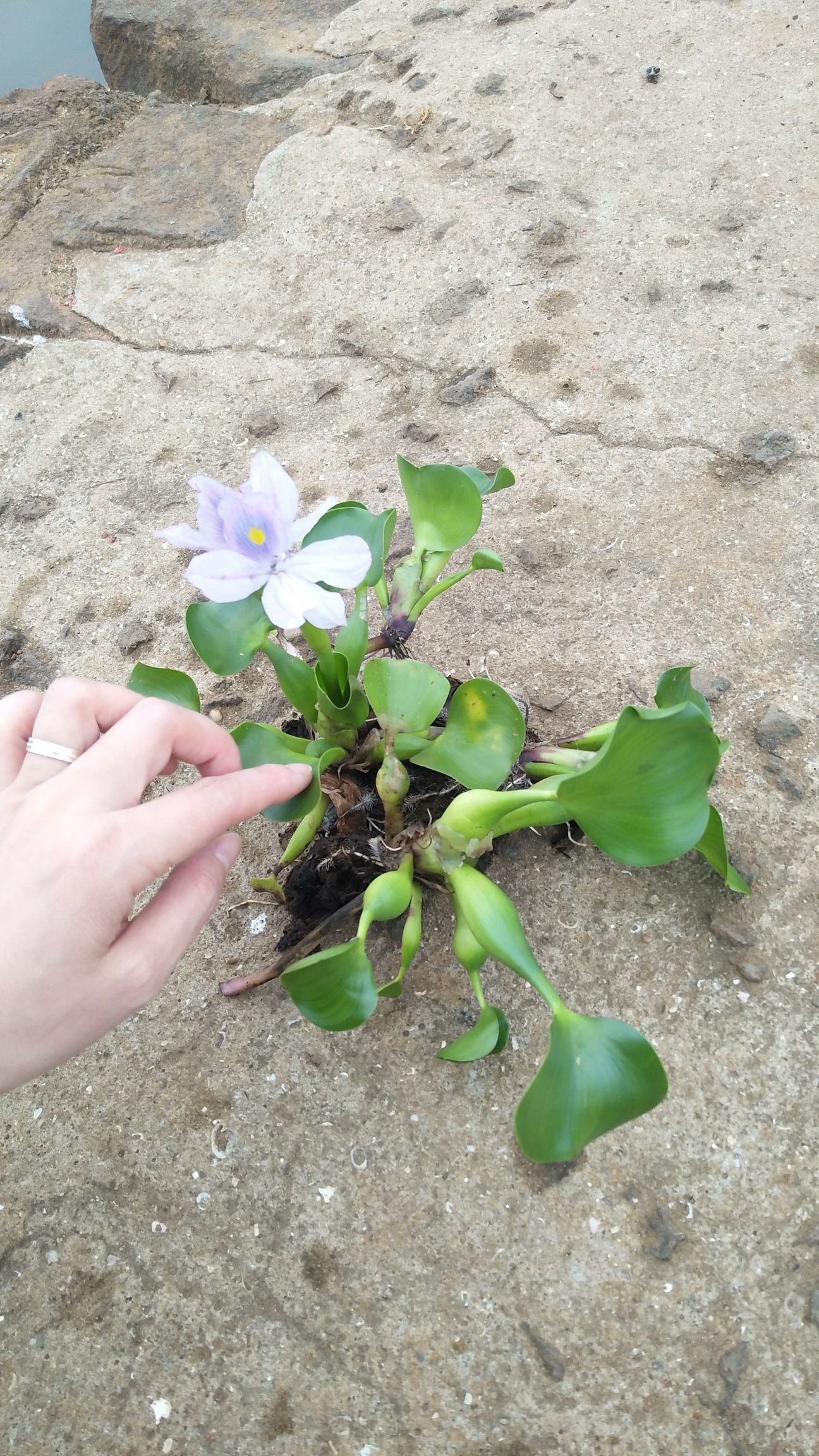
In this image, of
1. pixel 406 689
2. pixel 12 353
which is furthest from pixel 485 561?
pixel 12 353

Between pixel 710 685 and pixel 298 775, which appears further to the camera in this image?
pixel 710 685

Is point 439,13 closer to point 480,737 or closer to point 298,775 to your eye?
point 480,737

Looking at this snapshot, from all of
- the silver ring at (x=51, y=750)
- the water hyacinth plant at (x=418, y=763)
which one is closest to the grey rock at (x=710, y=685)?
the water hyacinth plant at (x=418, y=763)

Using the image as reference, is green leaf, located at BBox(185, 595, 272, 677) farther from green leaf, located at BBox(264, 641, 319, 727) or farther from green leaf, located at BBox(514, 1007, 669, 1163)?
green leaf, located at BBox(514, 1007, 669, 1163)

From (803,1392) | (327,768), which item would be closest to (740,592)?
(327,768)

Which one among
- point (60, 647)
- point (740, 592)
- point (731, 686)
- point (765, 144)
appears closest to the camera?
point (731, 686)

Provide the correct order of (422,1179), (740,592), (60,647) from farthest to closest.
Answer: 1. (60,647)
2. (740,592)
3. (422,1179)

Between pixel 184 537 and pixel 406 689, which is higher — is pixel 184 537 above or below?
above

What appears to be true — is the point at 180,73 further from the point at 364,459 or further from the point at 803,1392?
the point at 803,1392
